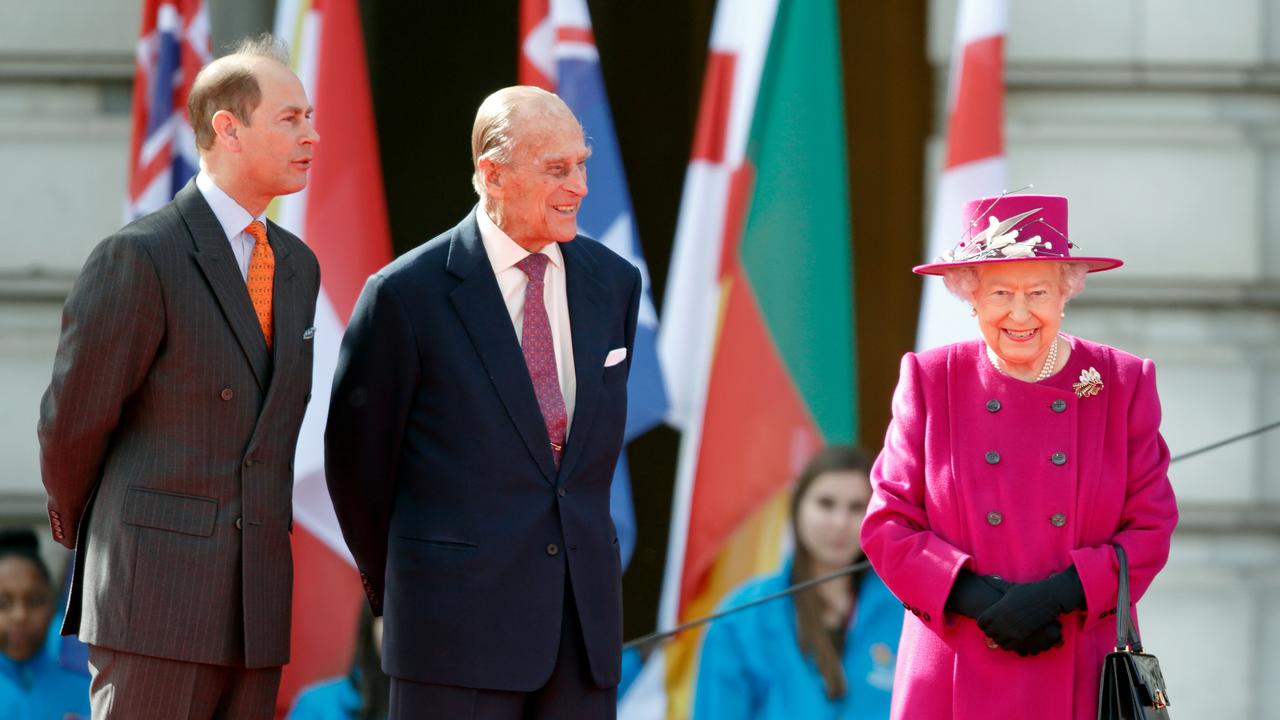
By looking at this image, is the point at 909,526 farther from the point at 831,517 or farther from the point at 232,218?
the point at 831,517

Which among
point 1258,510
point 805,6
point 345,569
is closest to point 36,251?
point 345,569

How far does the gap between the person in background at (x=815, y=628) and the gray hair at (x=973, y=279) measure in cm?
179

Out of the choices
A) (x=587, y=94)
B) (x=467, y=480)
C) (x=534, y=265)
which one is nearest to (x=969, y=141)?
(x=587, y=94)

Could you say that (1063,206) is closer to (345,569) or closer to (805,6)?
(805,6)

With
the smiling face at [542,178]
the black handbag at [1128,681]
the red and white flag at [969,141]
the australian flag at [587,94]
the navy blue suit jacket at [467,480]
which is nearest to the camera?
the black handbag at [1128,681]

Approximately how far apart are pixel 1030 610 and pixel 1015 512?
224mm

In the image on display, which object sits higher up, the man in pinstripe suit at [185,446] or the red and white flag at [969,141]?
the red and white flag at [969,141]

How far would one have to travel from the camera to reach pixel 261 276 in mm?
3418

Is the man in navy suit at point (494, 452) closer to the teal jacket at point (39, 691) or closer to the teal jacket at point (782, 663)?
the teal jacket at point (782, 663)

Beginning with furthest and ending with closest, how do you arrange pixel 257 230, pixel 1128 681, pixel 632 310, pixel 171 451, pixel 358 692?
pixel 358 692, pixel 632 310, pixel 257 230, pixel 171 451, pixel 1128 681

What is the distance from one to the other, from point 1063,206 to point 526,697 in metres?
1.55

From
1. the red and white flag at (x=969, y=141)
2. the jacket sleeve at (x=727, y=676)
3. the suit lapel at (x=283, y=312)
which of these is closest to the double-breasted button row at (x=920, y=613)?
the suit lapel at (x=283, y=312)

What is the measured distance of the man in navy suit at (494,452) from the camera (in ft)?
10.5

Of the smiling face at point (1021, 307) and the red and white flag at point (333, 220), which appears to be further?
the red and white flag at point (333, 220)
